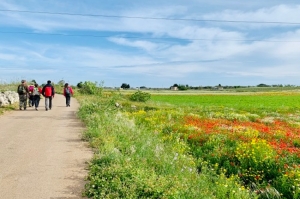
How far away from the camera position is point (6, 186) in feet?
21.0

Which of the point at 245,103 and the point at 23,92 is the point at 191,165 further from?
the point at 245,103

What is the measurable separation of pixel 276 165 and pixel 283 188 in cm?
163

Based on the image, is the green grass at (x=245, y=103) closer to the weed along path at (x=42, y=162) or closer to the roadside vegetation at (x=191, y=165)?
the roadside vegetation at (x=191, y=165)

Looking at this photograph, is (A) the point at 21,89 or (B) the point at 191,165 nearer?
(B) the point at 191,165

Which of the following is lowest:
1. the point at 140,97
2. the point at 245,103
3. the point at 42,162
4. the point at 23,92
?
the point at 245,103

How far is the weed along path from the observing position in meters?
6.17

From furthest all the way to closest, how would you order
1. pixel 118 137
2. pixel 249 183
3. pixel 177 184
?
pixel 118 137
pixel 249 183
pixel 177 184

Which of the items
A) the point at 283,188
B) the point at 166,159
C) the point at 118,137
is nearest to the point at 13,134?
the point at 118,137

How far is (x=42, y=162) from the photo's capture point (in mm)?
8094

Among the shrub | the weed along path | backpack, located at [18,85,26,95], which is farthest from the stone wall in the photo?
the shrub

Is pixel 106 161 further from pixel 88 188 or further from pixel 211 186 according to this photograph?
pixel 211 186

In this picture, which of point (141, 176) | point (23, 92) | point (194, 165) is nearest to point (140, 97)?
point (23, 92)

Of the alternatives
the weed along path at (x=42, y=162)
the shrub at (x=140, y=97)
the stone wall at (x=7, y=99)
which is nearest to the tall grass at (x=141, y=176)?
the weed along path at (x=42, y=162)

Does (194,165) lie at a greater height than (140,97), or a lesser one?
lesser
